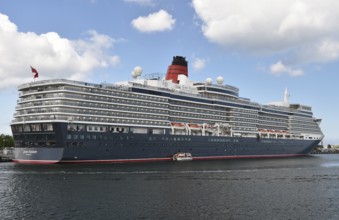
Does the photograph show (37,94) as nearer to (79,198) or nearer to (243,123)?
(79,198)

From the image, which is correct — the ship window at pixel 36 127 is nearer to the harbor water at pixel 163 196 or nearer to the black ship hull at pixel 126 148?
the black ship hull at pixel 126 148

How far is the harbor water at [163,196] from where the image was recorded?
3341 cm

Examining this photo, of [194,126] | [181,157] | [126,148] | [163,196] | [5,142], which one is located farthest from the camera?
[5,142]

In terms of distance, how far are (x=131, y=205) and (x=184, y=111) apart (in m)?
68.3

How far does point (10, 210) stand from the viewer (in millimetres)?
34625

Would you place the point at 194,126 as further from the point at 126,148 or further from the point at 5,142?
the point at 5,142

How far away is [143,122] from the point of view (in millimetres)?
89812

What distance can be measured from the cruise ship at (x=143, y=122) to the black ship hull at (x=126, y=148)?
0.63ft

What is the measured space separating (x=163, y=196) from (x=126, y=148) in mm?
42674

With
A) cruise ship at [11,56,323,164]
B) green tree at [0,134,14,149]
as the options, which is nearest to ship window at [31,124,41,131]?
cruise ship at [11,56,323,164]

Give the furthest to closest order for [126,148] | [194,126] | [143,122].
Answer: [194,126] < [143,122] < [126,148]

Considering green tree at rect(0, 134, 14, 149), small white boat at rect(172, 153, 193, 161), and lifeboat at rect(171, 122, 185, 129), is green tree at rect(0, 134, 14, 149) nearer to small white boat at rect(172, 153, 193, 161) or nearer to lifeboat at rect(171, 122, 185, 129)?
lifeboat at rect(171, 122, 185, 129)

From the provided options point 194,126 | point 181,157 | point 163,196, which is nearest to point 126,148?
point 181,157

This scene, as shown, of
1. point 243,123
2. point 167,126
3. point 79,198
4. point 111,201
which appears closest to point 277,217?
point 111,201
